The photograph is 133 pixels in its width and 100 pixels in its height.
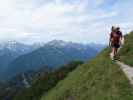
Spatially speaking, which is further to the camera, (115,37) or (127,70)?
(115,37)

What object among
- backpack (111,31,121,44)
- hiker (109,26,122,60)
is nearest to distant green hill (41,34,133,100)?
hiker (109,26,122,60)

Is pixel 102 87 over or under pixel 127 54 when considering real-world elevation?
under

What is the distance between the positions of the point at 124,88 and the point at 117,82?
2070 mm

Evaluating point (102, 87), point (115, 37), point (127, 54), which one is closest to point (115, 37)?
point (115, 37)

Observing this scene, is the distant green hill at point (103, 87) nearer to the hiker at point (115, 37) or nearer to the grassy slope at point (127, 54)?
the grassy slope at point (127, 54)

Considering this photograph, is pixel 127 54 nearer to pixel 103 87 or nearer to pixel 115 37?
pixel 115 37

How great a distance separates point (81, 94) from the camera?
30.2 meters

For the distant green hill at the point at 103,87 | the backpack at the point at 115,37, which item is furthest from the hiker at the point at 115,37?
the distant green hill at the point at 103,87

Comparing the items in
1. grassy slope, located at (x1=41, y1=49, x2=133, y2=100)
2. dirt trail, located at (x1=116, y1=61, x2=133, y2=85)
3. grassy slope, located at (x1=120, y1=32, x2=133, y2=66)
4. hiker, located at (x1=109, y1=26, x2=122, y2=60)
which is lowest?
grassy slope, located at (x1=41, y1=49, x2=133, y2=100)

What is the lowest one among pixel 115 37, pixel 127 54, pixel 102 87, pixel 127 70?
pixel 102 87

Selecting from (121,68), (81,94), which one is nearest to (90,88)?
(81,94)

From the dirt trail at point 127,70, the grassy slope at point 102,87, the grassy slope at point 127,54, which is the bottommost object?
the grassy slope at point 102,87

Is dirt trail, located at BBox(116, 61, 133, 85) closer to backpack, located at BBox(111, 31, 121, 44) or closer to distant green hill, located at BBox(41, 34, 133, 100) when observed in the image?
distant green hill, located at BBox(41, 34, 133, 100)

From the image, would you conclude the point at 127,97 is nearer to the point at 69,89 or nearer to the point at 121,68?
the point at 121,68
